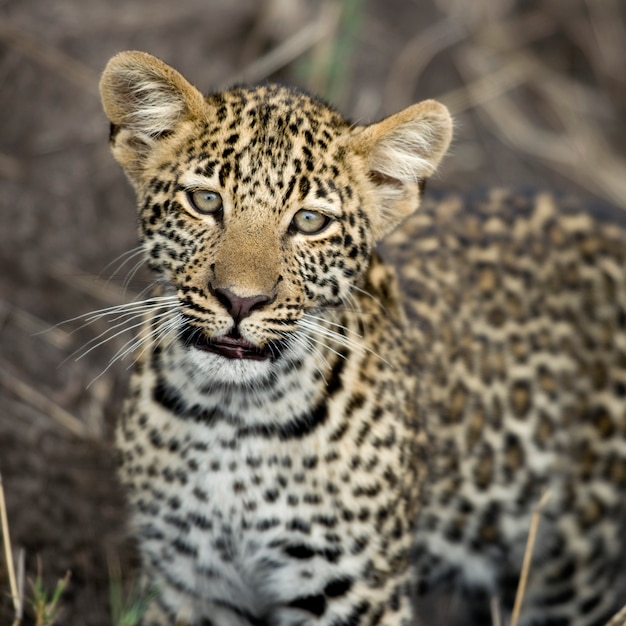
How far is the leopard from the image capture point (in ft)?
14.1

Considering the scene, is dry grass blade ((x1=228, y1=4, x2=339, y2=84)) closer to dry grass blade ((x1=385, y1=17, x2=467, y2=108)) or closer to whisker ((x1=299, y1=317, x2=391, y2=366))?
dry grass blade ((x1=385, y1=17, x2=467, y2=108))

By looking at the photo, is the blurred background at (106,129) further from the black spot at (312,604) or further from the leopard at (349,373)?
the black spot at (312,604)

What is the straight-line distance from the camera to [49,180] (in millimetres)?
8062

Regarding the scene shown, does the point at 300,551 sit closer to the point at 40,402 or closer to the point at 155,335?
the point at 155,335

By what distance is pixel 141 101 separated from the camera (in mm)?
4570

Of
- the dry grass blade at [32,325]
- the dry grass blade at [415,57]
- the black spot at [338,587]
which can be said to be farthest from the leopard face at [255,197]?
the dry grass blade at [415,57]

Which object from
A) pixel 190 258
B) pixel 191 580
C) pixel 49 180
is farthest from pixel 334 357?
pixel 49 180

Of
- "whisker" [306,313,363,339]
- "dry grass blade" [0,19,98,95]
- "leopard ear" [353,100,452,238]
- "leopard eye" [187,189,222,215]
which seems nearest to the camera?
"leopard eye" [187,189,222,215]

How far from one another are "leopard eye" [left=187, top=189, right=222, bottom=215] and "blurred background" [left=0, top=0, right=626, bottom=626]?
745 millimetres

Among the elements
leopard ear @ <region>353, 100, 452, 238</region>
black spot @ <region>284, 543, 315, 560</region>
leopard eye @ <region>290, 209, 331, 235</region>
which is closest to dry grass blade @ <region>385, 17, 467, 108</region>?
leopard ear @ <region>353, 100, 452, 238</region>

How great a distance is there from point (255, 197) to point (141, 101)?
28.6 inches

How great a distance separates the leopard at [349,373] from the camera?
14.1ft

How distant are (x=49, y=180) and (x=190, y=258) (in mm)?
4143

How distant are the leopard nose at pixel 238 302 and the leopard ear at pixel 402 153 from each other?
2.75 feet
